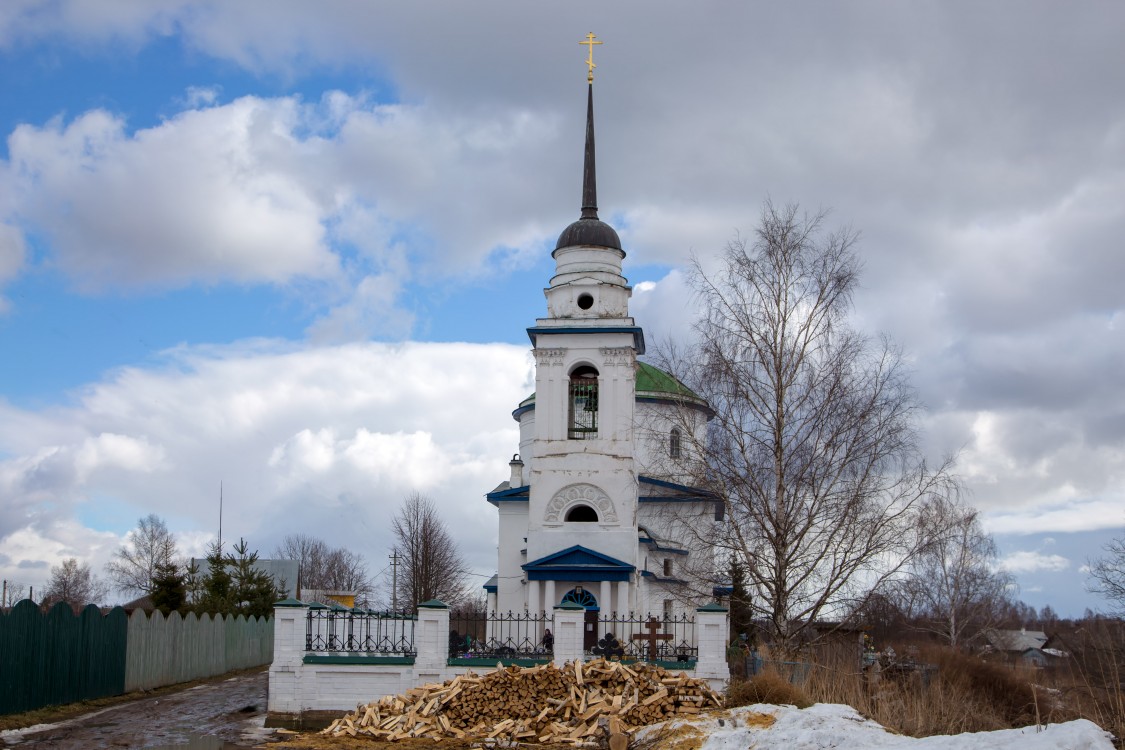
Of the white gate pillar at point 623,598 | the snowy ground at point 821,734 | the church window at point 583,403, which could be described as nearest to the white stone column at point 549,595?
the white gate pillar at point 623,598

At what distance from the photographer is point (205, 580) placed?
44406 millimetres

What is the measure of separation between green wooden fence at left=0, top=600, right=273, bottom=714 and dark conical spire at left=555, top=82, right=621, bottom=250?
1534cm

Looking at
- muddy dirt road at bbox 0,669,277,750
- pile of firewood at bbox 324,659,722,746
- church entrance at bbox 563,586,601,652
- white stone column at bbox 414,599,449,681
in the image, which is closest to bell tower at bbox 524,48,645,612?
church entrance at bbox 563,586,601,652

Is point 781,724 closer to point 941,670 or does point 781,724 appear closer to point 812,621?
point 812,621

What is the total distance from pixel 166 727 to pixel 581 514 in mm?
14021

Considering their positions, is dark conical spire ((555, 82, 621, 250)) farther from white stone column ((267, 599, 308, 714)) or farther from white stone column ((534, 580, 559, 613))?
white stone column ((267, 599, 308, 714))

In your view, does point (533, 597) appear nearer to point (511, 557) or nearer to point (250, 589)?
point (511, 557)

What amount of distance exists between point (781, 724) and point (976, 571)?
3532 cm

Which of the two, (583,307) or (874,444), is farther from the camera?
(583,307)

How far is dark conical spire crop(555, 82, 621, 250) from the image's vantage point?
33.6 metres

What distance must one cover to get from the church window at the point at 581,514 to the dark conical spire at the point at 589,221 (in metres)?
7.77

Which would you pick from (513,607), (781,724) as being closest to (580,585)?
(513,607)

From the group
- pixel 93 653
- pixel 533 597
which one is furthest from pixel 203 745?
pixel 533 597

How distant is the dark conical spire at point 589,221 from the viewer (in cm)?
3362
